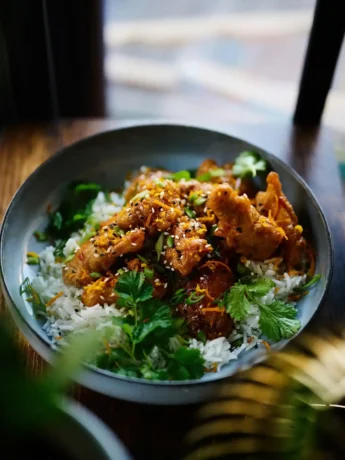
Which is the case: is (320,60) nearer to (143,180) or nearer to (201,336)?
(143,180)

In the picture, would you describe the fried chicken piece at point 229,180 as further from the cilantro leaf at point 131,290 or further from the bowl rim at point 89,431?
the bowl rim at point 89,431

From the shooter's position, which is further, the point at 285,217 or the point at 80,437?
the point at 285,217

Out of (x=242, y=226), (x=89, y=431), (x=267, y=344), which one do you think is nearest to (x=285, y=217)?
(x=242, y=226)

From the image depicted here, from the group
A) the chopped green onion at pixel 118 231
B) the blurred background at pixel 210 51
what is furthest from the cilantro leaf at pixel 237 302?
the blurred background at pixel 210 51

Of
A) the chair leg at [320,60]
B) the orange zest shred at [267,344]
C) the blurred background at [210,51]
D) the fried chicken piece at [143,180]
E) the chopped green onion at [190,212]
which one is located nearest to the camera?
the orange zest shred at [267,344]

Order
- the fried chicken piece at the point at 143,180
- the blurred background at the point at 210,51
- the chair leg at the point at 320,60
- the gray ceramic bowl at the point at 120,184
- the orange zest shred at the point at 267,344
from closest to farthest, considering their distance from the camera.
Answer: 1. the gray ceramic bowl at the point at 120,184
2. the orange zest shred at the point at 267,344
3. the fried chicken piece at the point at 143,180
4. the chair leg at the point at 320,60
5. the blurred background at the point at 210,51

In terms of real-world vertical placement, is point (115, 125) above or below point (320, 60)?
below
